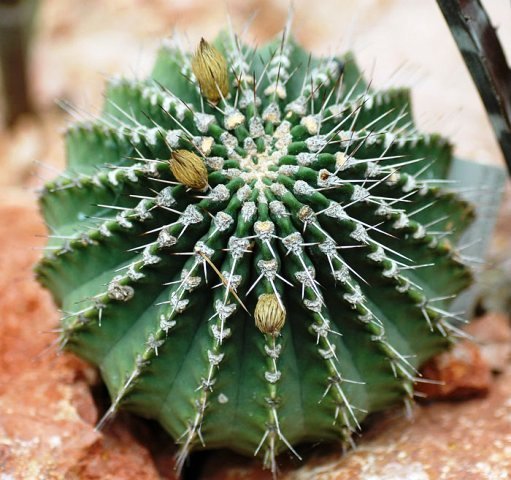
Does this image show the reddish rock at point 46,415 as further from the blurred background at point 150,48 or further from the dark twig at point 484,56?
the dark twig at point 484,56

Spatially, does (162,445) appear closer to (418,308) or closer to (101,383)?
(101,383)

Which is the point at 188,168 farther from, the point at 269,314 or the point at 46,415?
the point at 46,415

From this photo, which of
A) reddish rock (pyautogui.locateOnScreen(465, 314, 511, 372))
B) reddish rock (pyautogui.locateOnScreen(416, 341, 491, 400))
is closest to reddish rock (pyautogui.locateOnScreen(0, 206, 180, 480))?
reddish rock (pyautogui.locateOnScreen(416, 341, 491, 400))

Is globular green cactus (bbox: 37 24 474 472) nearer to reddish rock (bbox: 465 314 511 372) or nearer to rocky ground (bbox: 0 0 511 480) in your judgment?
rocky ground (bbox: 0 0 511 480)

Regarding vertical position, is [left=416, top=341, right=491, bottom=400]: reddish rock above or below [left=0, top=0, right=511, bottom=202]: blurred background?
below

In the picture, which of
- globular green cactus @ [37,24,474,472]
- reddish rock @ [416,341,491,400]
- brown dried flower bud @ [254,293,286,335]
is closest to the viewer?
brown dried flower bud @ [254,293,286,335]

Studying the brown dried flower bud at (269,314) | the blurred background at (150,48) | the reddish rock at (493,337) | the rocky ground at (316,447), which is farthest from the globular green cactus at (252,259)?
the blurred background at (150,48)

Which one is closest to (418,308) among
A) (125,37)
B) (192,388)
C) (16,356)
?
(192,388)
